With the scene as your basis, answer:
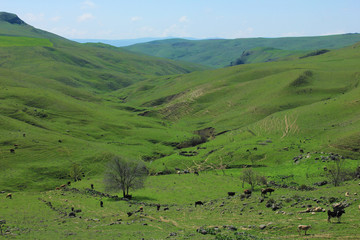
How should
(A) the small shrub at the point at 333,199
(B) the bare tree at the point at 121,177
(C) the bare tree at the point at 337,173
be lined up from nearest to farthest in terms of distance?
1. (A) the small shrub at the point at 333,199
2. (C) the bare tree at the point at 337,173
3. (B) the bare tree at the point at 121,177

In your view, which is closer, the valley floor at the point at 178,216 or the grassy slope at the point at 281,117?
the valley floor at the point at 178,216

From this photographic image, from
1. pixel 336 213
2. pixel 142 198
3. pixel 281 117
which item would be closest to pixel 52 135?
pixel 142 198

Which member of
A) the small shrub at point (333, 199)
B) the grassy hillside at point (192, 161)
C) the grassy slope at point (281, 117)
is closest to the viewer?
the grassy hillside at point (192, 161)

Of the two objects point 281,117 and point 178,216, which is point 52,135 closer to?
point 178,216

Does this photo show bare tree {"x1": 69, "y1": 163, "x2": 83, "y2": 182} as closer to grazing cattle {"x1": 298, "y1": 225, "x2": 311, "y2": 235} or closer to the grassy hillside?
the grassy hillside

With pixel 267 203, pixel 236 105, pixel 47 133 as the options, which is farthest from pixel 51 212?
pixel 236 105

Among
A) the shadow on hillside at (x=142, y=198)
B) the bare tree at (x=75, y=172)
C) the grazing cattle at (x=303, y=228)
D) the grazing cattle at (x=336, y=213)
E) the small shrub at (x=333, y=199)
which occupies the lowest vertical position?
the bare tree at (x=75, y=172)

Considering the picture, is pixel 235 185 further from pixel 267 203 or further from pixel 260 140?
pixel 260 140

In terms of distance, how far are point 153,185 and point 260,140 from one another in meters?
48.4

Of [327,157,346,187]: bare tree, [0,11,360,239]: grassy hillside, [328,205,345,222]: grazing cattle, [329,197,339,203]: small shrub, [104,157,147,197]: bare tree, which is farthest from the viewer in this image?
[104,157,147,197]: bare tree

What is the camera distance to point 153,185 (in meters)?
78.4

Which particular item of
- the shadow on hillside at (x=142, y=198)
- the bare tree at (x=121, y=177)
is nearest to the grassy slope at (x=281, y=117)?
the bare tree at (x=121, y=177)

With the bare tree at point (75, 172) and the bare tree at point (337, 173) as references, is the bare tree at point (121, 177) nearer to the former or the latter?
the bare tree at point (75, 172)

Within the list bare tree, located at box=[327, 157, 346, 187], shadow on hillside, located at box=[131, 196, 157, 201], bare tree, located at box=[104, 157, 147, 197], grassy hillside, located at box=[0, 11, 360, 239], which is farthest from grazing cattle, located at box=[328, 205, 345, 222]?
bare tree, located at box=[104, 157, 147, 197]
